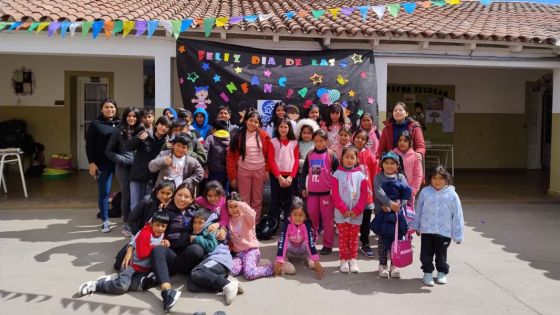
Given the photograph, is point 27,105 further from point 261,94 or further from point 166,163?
point 166,163

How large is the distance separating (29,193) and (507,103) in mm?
11004

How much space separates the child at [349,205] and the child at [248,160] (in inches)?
46.9

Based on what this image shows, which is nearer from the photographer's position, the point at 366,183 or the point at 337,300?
the point at 337,300

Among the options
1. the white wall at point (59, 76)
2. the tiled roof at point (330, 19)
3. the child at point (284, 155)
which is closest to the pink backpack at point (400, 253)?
the child at point (284, 155)

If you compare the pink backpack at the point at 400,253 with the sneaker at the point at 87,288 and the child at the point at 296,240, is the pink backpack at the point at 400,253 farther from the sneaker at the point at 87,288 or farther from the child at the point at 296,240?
the sneaker at the point at 87,288

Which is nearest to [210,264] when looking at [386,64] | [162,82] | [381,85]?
[162,82]

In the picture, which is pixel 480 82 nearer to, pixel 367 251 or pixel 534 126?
pixel 534 126

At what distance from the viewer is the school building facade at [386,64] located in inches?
302

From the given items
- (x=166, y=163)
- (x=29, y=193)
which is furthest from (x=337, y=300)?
(x=29, y=193)

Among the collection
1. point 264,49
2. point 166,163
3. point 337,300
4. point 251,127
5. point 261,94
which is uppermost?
point 264,49

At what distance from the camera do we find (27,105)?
11.0 metres

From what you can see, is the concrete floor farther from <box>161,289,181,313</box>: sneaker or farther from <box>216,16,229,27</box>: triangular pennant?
<box>216,16,229,27</box>: triangular pennant

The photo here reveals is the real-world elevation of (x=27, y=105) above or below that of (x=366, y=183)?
above

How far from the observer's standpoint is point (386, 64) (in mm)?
8094
